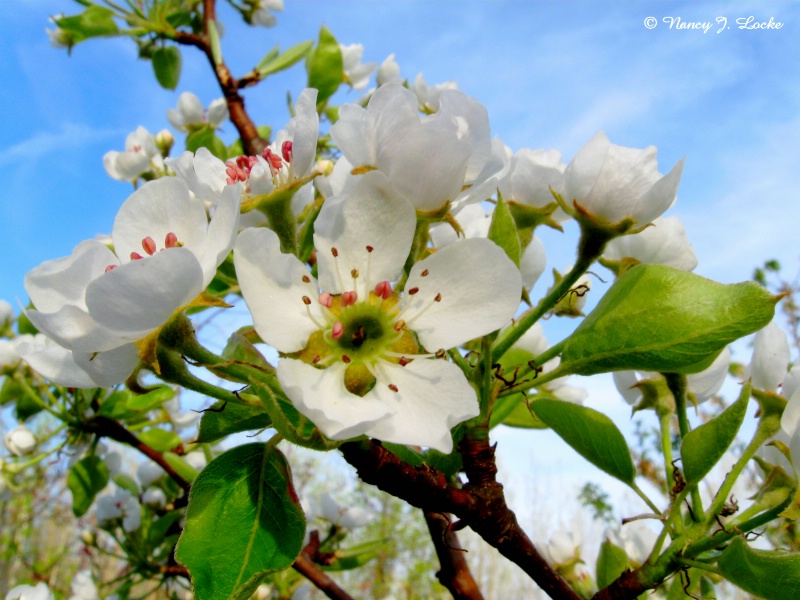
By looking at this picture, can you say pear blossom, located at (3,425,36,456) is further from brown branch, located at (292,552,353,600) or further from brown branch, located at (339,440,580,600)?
brown branch, located at (339,440,580,600)

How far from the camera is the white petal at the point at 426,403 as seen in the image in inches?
25.9

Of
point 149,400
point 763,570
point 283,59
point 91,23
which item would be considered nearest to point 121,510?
point 149,400

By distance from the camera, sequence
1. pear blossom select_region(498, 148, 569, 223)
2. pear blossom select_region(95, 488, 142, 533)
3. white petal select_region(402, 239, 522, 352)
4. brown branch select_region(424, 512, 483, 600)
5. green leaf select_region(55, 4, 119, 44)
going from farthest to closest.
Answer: green leaf select_region(55, 4, 119, 44), pear blossom select_region(95, 488, 142, 533), brown branch select_region(424, 512, 483, 600), pear blossom select_region(498, 148, 569, 223), white petal select_region(402, 239, 522, 352)

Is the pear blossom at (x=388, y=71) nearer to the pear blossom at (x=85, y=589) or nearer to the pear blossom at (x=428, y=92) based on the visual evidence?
the pear blossom at (x=428, y=92)

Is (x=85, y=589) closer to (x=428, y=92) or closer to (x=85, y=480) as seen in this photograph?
(x=85, y=480)

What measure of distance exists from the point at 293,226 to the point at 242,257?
0.20 m

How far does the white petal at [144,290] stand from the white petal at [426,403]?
0.23 m

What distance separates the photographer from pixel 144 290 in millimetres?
629

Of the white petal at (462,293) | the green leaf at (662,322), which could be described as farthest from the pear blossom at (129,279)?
the green leaf at (662,322)

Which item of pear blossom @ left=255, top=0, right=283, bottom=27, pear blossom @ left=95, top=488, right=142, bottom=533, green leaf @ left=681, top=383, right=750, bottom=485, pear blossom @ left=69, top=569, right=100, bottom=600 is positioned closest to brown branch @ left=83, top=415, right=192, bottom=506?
pear blossom @ left=95, top=488, right=142, bottom=533

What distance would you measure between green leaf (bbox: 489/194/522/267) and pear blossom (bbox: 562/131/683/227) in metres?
0.13

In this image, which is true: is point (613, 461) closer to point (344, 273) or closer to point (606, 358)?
point (606, 358)

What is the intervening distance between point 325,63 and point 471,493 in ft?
4.91

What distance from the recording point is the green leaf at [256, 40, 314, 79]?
84.1 inches
